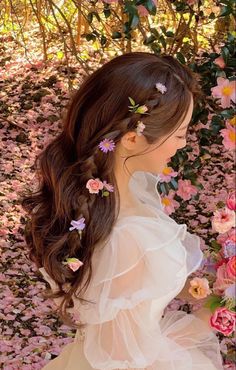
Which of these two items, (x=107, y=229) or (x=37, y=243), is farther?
(x=37, y=243)

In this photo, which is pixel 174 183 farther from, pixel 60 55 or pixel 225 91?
pixel 60 55

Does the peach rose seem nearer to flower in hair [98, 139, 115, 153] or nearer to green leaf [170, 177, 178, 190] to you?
flower in hair [98, 139, 115, 153]

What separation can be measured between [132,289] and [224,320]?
192mm

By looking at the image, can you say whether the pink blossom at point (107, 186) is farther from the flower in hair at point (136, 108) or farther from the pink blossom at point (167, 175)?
the pink blossom at point (167, 175)

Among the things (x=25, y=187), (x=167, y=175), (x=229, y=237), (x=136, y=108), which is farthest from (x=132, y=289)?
(x=25, y=187)

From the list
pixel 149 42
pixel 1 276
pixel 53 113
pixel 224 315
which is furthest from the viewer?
pixel 53 113

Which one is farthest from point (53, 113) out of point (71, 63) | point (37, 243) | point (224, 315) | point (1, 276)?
point (224, 315)

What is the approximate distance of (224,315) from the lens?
1277mm

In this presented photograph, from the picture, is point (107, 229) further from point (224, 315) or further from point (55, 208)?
point (224, 315)

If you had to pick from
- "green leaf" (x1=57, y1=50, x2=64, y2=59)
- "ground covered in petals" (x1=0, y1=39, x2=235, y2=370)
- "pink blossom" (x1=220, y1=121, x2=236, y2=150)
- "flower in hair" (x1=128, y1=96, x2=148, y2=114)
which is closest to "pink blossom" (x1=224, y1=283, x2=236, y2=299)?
"pink blossom" (x1=220, y1=121, x2=236, y2=150)

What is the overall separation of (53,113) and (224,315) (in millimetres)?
3347

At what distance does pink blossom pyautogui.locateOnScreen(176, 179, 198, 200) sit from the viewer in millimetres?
2055

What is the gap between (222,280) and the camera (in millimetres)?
1289

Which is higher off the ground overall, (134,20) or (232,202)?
(134,20)
